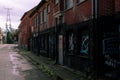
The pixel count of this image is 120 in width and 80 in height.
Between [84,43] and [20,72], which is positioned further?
[20,72]

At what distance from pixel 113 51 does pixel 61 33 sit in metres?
8.08

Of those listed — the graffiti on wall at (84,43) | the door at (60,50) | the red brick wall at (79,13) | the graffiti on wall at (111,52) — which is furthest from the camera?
the door at (60,50)

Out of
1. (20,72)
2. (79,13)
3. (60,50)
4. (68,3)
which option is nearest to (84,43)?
(79,13)

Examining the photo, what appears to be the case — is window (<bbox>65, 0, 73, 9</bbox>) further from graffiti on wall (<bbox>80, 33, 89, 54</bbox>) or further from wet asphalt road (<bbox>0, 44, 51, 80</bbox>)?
wet asphalt road (<bbox>0, 44, 51, 80</bbox>)

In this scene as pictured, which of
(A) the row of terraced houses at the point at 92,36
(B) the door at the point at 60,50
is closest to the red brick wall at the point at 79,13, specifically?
(A) the row of terraced houses at the point at 92,36

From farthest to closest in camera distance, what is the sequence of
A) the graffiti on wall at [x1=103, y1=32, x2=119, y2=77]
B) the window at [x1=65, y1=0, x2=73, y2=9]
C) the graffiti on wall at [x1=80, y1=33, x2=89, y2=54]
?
the window at [x1=65, y1=0, x2=73, y2=9], the graffiti on wall at [x1=80, y1=33, x2=89, y2=54], the graffiti on wall at [x1=103, y1=32, x2=119, y2=77]

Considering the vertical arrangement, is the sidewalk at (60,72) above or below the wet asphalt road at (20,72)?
above

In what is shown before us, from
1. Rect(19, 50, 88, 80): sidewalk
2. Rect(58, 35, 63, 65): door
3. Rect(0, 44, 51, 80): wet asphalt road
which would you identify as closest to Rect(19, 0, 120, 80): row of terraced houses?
Rect(19, 50, 88, 80): sidewalk

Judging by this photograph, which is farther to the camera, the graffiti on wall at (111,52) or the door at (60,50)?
the door at (60,50)

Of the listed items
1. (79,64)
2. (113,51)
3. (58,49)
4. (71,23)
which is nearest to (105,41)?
(113,51)

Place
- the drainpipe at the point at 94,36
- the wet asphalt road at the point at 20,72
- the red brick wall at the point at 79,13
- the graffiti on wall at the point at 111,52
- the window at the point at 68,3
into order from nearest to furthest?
the graffiti on wall at the point at 111,52, the drainpipe at the point at 94,36, the wet asphalt road at the point at 20,72, the red brick wall at the point at 79,13, the window at the point at 68,3

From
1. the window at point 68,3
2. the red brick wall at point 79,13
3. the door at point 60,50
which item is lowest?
the door at point 60,50

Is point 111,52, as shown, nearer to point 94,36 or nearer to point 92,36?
point 94,36

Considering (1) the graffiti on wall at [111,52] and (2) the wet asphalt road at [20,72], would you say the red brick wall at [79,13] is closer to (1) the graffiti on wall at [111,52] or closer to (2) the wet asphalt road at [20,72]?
(1) the graffiti on wall at [111,52]
